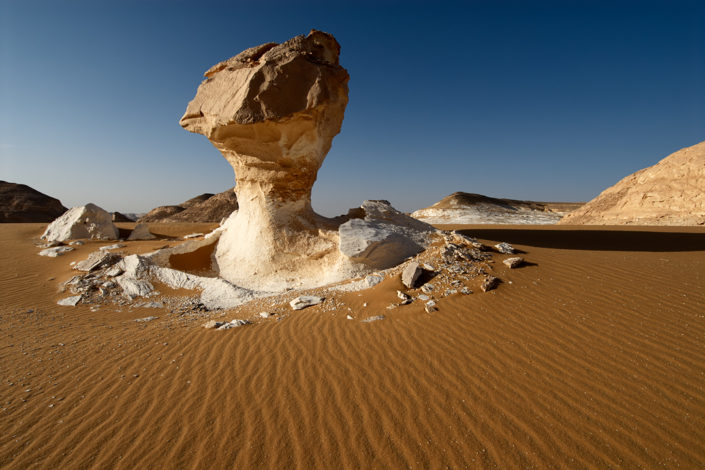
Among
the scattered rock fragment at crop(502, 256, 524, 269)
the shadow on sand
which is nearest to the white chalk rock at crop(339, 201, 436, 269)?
the scattered rock fragment at crop(502, 256, 524, 269)

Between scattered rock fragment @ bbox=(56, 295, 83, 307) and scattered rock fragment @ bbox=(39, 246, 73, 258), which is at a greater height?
Result: scattered rock fragment @ bbox=(39, 246, 73, 258)

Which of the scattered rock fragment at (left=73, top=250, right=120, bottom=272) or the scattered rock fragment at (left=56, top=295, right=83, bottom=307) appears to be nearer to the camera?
the scattered rock fragment at (left=56, top=295, right=83, bottom=307)

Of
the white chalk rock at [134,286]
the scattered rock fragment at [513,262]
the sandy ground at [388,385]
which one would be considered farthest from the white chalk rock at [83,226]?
the scattered rock fragment at [513,262]

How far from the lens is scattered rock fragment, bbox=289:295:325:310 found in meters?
4.87

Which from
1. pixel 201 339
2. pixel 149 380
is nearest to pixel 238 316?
pixel 201 339

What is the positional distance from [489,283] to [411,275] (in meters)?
1.18

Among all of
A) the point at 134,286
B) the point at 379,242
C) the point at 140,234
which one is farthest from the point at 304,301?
the point at 140,234

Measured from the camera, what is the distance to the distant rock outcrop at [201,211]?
73.8ft

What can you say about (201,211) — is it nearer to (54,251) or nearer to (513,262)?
(54,251)

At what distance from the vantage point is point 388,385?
9.22 ft

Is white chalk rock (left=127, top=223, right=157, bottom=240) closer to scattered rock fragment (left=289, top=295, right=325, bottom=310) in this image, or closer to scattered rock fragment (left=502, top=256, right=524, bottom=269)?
scattered rock fragment (left=289, top=295, right=325, bottom=310)

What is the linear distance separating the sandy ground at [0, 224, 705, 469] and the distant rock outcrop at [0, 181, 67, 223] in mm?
25222

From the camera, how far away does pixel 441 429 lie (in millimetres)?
2301

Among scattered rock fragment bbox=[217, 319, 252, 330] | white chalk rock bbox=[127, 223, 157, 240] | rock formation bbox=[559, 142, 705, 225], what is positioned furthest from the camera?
rock formation bbox=[559, 142, 705, 225]
